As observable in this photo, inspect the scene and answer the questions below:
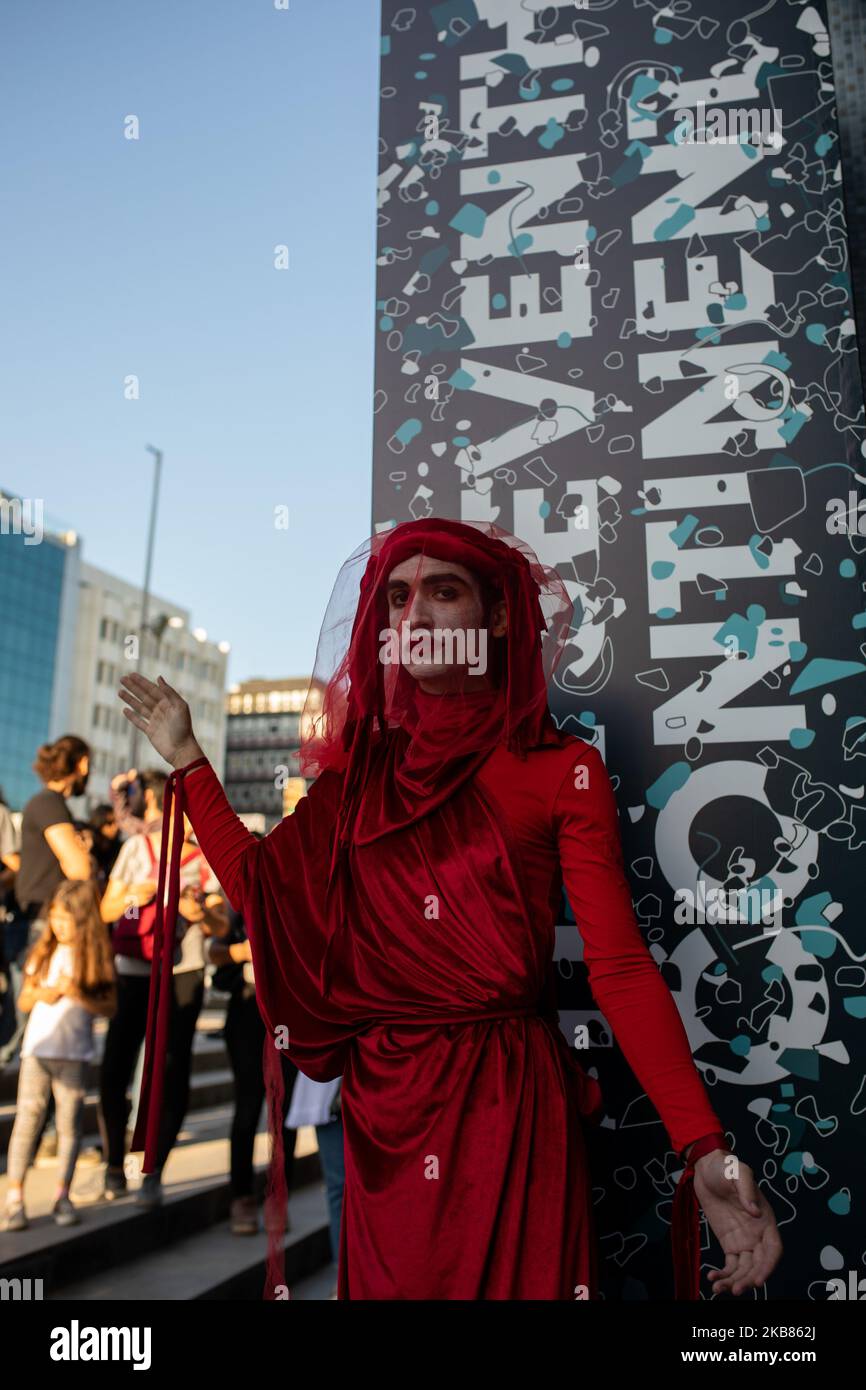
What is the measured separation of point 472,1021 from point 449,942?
120 millimetres

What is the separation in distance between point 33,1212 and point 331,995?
2665 millimetres

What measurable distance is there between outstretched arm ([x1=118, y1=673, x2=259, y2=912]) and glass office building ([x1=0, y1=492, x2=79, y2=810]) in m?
46.9

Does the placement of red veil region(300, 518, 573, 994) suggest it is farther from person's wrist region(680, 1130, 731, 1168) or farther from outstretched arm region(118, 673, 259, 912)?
Answer: person's wrist region(680, 1130, 731, 1168)

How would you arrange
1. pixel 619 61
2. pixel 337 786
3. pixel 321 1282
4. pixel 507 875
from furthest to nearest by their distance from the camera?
pixel 321 1282
pixel 619 61
pixel 337 786
pixel 507 875

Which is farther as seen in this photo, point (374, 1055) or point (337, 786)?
point (337, 786)

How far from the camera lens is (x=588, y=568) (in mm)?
2191

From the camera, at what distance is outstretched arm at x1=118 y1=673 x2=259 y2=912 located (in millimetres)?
1753

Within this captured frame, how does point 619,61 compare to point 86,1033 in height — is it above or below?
above

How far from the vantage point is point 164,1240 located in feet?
12.7

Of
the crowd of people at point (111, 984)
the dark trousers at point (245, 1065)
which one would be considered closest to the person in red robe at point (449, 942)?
the crowd of people at point (111, 984)

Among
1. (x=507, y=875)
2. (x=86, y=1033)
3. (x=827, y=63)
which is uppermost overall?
(x=827, y=63)

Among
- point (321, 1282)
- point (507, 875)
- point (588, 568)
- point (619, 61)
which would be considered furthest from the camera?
point (321, 1282)
